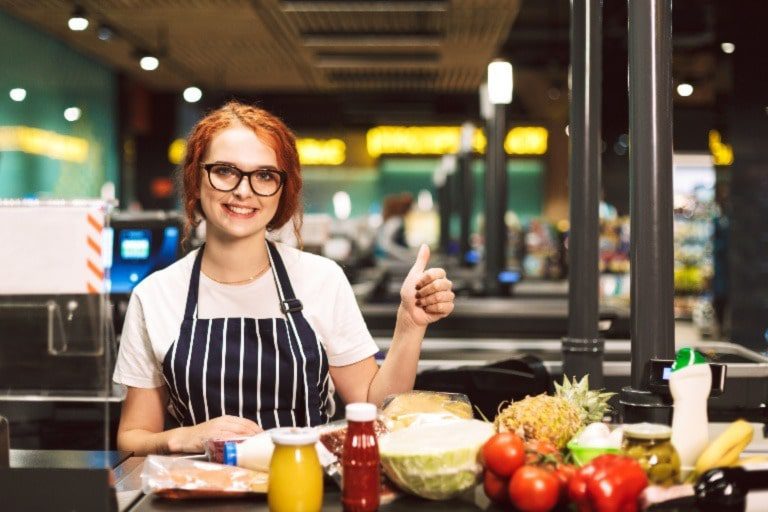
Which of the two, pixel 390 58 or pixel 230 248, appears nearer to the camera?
pixel 230 248

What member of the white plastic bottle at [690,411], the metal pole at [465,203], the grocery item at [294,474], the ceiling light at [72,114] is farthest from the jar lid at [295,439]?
the ceiling light at [72,114]

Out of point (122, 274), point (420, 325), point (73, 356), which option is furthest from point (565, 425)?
point (122, 274)

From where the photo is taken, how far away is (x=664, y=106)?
2637 millimetres

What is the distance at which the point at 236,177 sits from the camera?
249 centimetres

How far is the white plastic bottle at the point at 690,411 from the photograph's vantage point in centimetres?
174

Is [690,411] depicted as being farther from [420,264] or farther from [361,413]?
[420,264]

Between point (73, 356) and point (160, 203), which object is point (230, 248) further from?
point (160, 203)

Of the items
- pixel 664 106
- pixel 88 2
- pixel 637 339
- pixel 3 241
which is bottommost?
pixel 637 339

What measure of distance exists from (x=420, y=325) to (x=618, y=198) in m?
18.9

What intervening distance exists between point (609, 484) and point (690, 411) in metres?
0.30

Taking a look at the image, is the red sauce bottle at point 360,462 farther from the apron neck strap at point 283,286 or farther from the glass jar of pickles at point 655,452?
the apron neck strap at point 283,286

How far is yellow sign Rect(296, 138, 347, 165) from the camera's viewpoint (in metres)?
25.1

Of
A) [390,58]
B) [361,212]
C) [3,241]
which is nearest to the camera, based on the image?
[3,241]

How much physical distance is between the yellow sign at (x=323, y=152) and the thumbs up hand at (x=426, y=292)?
22.8 metres
